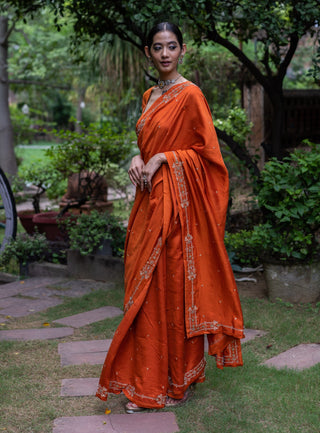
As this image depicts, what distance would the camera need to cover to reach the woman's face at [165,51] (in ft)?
9.44

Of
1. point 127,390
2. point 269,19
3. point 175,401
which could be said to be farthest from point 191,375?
point 269,19

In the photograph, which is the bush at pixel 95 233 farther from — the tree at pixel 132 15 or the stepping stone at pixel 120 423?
the stepping stone at pixel 120 423

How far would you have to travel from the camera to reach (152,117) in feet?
9.56

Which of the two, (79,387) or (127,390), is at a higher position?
(127,390)

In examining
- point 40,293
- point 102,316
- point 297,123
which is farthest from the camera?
Answer: point 297,123

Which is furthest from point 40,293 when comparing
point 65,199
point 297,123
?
point 297,123

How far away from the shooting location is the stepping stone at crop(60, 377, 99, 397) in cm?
305

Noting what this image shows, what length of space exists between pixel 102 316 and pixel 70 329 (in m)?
0.40

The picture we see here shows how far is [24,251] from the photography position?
6.10m

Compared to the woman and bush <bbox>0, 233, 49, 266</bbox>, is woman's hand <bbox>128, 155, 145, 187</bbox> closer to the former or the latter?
the woman

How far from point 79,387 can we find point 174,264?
0.92 metres

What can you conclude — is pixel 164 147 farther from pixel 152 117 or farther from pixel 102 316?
pixel 102 316

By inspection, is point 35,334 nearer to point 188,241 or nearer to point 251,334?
point 251,334

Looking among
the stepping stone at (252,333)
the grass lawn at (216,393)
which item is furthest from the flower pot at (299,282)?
the stepping stone at (252,333)
